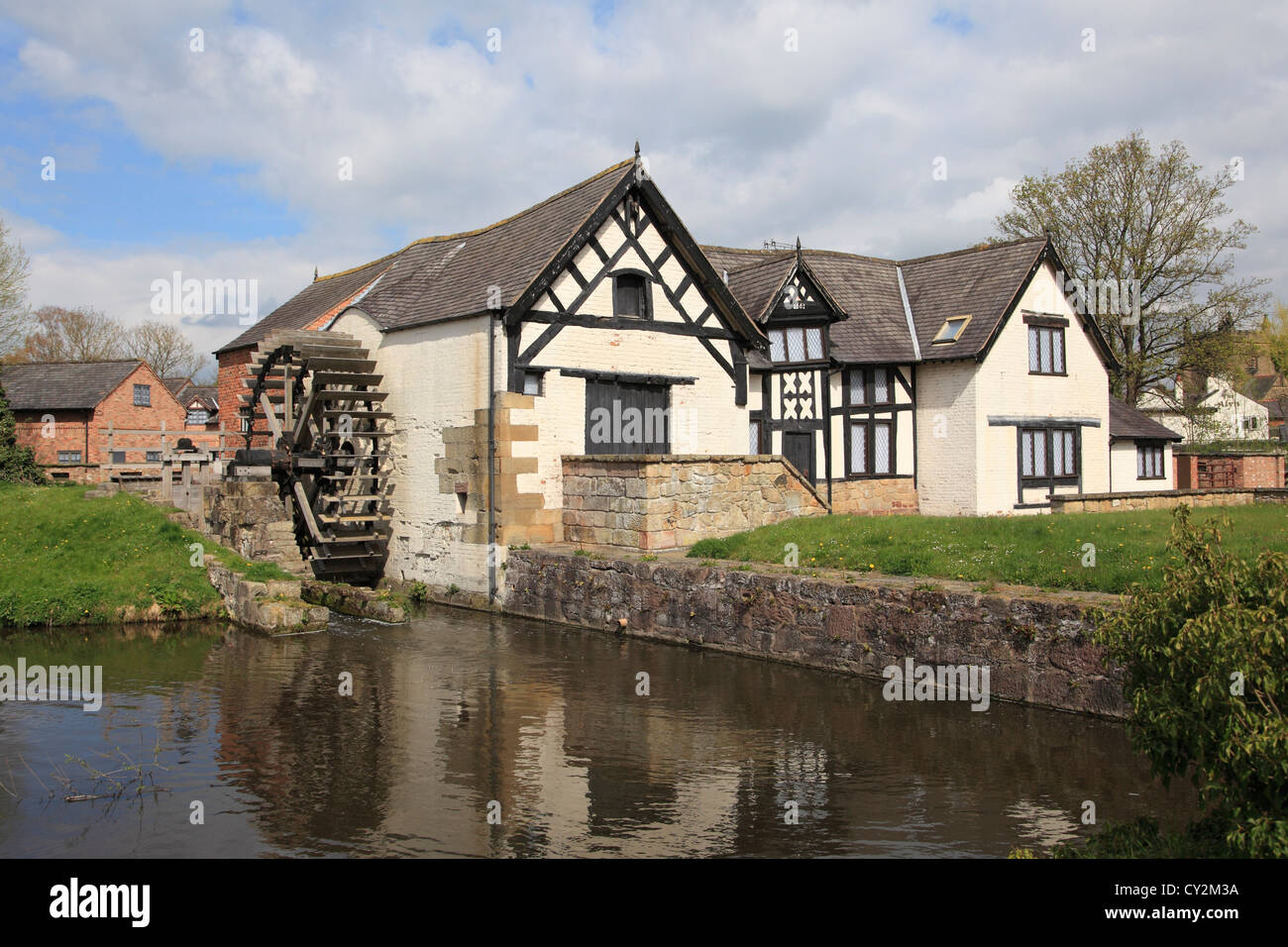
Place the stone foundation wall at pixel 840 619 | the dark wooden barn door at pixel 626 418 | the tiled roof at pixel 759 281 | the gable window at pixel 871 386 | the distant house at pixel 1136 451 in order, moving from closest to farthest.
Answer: the stone foundation wall at pixel 840 619 < the dark wooden barn door at pixel 626 418 < the tiled roof at pixel 759 281 < the gable window at pixel 871 386 < the distant house at pixel 1136 451

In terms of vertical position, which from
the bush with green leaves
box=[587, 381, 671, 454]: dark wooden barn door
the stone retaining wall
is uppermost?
box=[587, 381, 671, 454]: dark wooden barn door

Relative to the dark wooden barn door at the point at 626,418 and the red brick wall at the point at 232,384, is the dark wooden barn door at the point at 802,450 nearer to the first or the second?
the dark wooden barn door at the point at 626,418

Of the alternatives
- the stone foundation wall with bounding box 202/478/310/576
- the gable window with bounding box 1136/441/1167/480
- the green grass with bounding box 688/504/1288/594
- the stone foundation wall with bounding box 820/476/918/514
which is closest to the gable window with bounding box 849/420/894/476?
the stone foundation wall with bounding box 820/476/918/514

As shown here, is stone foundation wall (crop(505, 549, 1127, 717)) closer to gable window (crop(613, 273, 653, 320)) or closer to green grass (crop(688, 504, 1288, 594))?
green grass (crop(688, 504, 1288, 594))

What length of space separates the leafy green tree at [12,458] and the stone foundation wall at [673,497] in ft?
60.3

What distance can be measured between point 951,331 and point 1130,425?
351 inches

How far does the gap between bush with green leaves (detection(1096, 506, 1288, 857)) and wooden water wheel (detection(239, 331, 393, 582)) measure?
15714mm

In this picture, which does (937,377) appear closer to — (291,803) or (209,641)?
(209,641)

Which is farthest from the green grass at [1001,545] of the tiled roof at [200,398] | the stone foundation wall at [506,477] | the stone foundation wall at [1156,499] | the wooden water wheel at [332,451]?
the tiled roof at [200,398]

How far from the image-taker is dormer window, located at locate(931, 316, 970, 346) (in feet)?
79.3

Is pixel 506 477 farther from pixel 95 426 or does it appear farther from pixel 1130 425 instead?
pixel 95 426

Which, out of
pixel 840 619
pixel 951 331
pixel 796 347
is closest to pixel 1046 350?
pixel 951 331

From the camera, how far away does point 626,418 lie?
18.5m

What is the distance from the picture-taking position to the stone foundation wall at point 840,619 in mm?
9555
